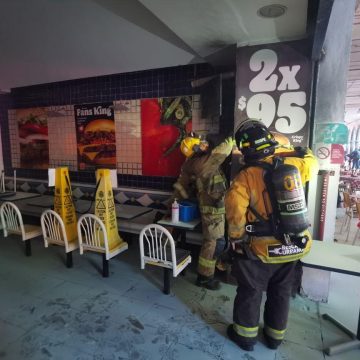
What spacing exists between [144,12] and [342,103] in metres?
1.94

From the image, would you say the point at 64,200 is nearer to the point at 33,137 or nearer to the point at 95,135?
the point at 95,135

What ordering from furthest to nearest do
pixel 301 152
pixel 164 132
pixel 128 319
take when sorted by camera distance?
pixel 164 132, pixel 128 319, pixel 301 152

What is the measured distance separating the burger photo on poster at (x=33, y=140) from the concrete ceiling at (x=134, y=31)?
4.94 ft

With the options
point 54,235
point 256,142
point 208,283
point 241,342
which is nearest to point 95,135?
point 54,235

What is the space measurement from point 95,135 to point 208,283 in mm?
2953

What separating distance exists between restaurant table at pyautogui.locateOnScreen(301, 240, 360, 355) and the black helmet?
0.87 m

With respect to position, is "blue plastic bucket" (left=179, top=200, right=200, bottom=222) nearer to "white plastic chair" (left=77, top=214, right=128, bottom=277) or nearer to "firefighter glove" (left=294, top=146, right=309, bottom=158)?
"white plastic chair" (left=77, top=214, right=128, bottom=277)

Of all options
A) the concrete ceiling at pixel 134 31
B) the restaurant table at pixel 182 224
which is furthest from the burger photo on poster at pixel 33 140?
the restaurant table at pixel 182 224

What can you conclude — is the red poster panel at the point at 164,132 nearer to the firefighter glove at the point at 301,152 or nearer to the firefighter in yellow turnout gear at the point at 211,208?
the firefighter in yellow turnout gear at the point at 211,208

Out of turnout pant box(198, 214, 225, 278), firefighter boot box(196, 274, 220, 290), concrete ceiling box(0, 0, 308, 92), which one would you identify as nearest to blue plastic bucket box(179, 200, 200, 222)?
turnout pant box(198, 214, 225, 278)

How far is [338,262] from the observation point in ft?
6.55

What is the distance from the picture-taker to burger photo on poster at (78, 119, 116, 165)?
4320 mm

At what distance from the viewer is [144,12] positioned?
213cm

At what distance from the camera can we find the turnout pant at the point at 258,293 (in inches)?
78.0
